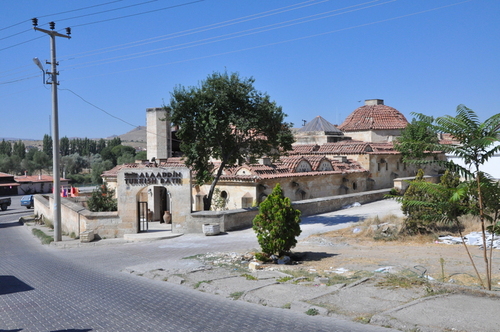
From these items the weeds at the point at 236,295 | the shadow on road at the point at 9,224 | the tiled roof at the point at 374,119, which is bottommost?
the shadow on road at the point at 9,224

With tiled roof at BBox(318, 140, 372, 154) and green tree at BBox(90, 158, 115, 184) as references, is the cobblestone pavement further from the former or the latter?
green tree at BBox(90, 158, 115, 184)

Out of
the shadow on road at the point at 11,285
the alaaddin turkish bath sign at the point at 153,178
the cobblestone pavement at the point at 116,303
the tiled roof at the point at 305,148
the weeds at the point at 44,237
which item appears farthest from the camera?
the tiled roof at the point at 305,148

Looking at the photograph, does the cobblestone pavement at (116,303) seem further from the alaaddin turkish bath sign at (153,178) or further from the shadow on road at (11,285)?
the alaaddin turkish bath sign at (153,178)

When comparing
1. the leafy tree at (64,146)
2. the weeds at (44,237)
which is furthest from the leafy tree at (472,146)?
the leafy tree at (64,146)

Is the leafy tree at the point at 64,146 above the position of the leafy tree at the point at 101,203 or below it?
above

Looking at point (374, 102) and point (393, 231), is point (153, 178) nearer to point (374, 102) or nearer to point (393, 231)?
point (393, 231)

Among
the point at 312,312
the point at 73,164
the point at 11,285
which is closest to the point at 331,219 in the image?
the point at 312,312

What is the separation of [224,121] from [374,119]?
25.5 m

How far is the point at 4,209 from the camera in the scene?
45.7 meters

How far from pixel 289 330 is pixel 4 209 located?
4636 centimetres

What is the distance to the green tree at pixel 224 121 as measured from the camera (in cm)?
1961

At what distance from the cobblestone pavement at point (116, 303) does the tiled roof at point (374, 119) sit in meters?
28.7

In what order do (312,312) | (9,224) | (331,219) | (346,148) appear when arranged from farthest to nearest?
1. (346,148)
2. (9,224)
3. (331,219)
4. (312,312)

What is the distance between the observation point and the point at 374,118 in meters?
41.8
